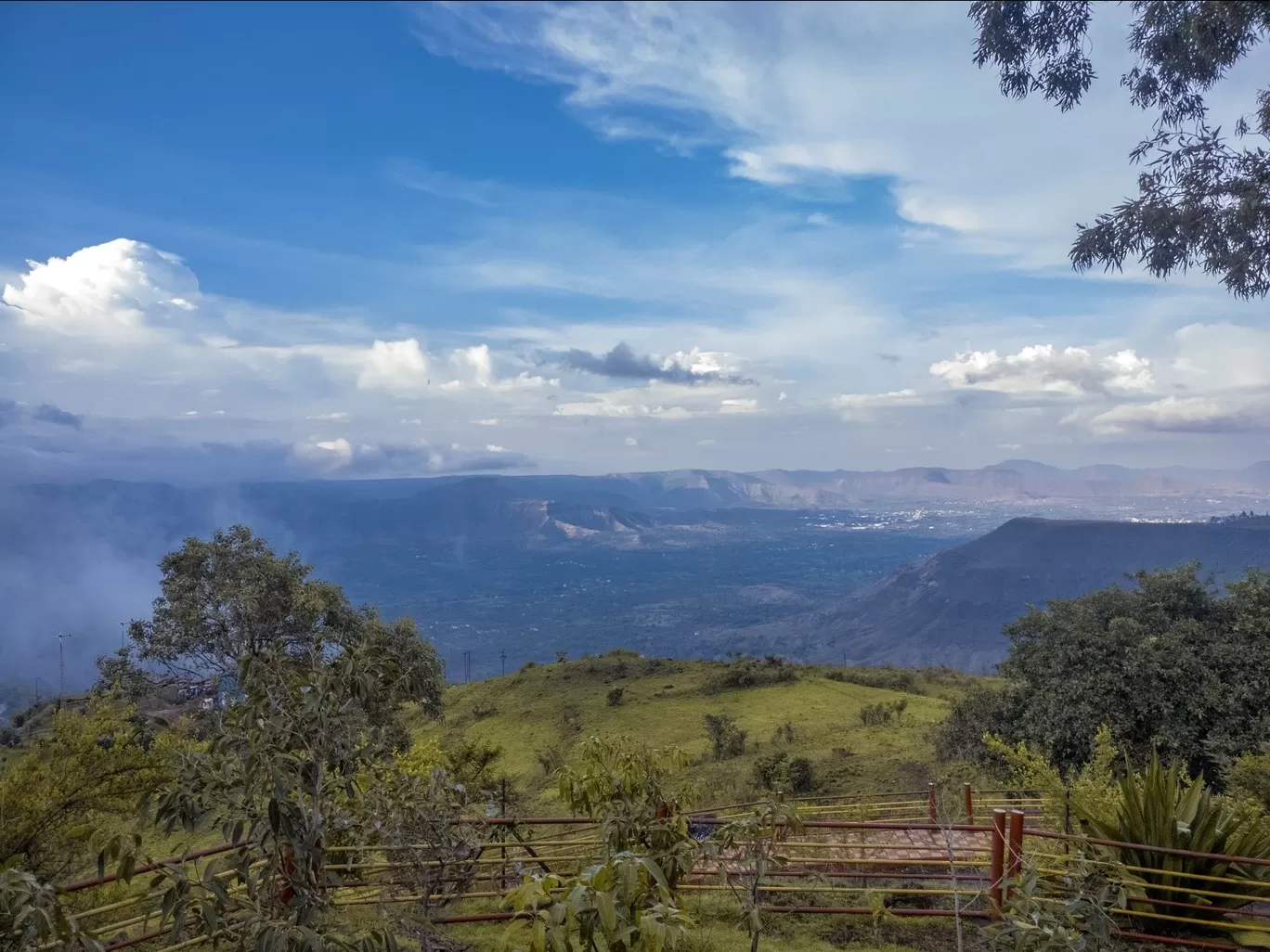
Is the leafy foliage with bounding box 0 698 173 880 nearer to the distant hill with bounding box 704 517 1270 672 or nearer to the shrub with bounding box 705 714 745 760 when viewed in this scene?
the shrub with bounding box 705 714 745 760

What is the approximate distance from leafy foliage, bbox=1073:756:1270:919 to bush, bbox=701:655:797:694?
2906 centimetres

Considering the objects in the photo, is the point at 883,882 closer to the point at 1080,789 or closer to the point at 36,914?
the point at 1080,789

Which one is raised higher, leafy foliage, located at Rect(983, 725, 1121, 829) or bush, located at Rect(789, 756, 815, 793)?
leafy foliage, located at Rect(983, 725, 1121, 829)

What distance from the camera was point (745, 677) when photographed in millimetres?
36531

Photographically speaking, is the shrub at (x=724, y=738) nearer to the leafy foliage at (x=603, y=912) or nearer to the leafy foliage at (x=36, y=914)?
the leafy foliage at (x=603, y=912)

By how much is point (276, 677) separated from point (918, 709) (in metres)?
29.6

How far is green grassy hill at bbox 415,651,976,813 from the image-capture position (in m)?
20.2

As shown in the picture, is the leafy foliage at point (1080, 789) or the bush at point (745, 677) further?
the bush at point (745, 677)

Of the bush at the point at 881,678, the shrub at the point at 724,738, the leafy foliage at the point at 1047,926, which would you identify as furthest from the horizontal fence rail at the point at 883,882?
the bush at the point at 881,678

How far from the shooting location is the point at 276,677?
11.9 feet

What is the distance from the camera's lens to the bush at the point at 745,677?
118ft

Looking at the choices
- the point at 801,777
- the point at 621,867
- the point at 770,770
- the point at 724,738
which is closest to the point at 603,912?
the point at 621,867

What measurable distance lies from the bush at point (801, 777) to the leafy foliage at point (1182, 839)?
1199cm

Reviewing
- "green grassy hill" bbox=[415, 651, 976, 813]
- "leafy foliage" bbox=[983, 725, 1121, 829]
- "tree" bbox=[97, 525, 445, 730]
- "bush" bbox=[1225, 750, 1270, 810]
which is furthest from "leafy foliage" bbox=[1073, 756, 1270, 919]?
"tree" bbox=[97, 525, 445, 730]
